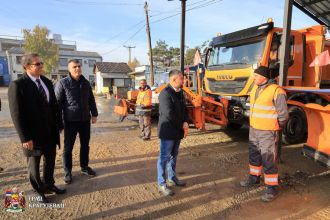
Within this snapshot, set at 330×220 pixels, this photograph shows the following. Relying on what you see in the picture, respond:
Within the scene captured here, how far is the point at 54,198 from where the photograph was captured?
11.8ft

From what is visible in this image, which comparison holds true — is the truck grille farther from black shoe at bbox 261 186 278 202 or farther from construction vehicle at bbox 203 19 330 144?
black shoe at bbox 261 186 278 202

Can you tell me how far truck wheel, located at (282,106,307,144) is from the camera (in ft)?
20.1

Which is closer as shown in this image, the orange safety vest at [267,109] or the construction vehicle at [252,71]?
the orange safety vest at [267,109]

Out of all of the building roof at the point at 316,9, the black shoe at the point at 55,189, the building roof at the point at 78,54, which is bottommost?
the black shoe at the point at 55,189

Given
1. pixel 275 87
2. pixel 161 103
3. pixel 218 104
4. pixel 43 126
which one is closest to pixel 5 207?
pixel 43 126

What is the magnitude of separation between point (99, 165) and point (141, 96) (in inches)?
101

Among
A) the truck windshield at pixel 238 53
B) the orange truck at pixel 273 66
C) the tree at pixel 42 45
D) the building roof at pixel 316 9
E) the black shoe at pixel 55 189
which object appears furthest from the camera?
the tree at pixel 42 45

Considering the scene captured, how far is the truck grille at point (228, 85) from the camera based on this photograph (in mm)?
6160

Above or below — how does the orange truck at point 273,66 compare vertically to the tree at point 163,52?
below

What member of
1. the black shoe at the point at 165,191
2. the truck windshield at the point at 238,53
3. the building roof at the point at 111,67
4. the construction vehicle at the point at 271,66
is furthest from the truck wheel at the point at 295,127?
the building roof at the point at 111,67

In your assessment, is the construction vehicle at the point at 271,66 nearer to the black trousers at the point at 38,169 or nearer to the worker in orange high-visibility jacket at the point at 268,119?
the worker in orange high-visibility jacket at the point at 268,119

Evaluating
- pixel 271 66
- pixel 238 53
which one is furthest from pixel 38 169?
pixel 238 53

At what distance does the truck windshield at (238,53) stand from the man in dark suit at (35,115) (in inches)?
172

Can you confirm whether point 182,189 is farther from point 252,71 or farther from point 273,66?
point 273,66
